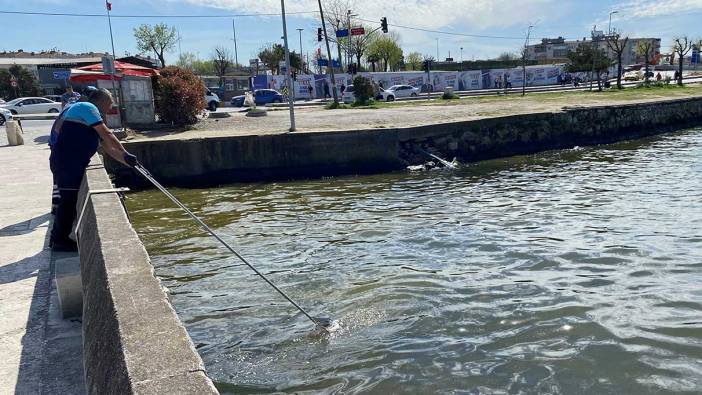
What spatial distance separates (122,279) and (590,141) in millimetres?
21803

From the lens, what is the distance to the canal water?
462cm

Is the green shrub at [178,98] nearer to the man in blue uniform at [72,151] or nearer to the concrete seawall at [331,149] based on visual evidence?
the concrete seawall at [331,149]

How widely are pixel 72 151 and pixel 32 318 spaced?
2.14 meters

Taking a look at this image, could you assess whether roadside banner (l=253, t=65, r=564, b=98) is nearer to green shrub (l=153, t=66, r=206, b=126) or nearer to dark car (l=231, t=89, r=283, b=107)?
dark car (l=231, t=89, r=283, b=107)

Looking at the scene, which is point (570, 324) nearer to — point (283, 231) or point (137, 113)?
point (283, 231)

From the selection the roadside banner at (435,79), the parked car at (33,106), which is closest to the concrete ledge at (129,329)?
the parked car at (33,106)

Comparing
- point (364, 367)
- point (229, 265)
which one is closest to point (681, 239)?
point (364, 367)

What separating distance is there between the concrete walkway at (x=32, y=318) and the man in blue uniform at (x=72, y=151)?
0.28 m

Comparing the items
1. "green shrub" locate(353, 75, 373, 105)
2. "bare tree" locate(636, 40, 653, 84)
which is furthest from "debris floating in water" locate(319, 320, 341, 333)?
"bare tree" locate(636, 40, 653, 84)

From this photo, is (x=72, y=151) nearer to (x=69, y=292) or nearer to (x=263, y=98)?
(x=69, y=292)

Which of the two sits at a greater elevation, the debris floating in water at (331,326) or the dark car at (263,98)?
Answer: the dark car at (263,98)

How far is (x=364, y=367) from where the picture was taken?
472 cm

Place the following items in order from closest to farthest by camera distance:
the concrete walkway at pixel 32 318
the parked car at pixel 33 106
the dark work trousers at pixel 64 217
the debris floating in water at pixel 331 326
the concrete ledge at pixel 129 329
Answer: the concrete ledge at pixel 129 329
the concrete walkway at pixel 32 318
the debris floating in water at pixel 331 326
the dark work trousers at pixel 64 217
the parked car at pixel 33 106

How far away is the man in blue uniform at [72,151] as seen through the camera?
5469 mm
